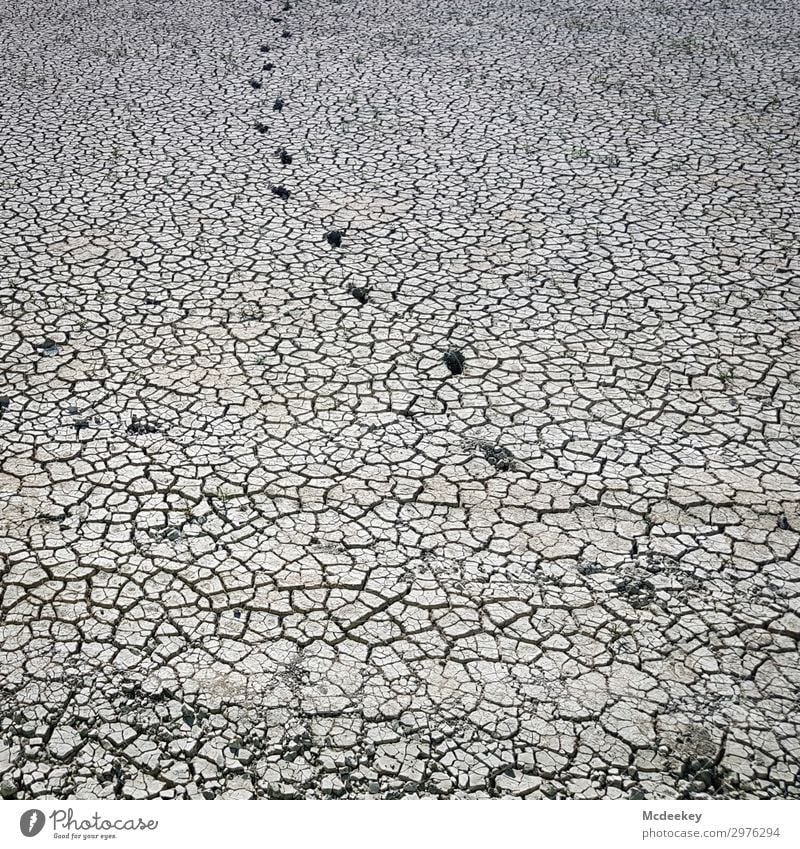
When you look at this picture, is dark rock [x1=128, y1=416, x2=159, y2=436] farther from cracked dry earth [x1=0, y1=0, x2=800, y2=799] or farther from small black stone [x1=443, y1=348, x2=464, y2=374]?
small black stone [x1=443, y1=348, x2=464, y2=374]

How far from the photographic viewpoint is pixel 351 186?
7086 mm

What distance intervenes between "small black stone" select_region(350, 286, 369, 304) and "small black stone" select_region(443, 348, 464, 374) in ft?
2.51

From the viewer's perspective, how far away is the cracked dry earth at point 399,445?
3248 mm

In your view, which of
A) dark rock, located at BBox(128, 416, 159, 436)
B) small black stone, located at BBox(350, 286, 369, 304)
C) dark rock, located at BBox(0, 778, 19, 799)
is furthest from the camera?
small black stone, located at BBox(350, 286, 369, 304)

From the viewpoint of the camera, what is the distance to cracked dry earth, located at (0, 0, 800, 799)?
10.7ft

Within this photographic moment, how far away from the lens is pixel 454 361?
16.7 feet

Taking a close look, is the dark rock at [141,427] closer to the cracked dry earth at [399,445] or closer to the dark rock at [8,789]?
the cracked dry earth at [399,445]

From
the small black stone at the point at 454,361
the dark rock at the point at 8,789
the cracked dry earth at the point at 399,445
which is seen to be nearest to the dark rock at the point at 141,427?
the cracked dry earth at the point at 399,445

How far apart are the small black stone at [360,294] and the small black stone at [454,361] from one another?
0.77 meters

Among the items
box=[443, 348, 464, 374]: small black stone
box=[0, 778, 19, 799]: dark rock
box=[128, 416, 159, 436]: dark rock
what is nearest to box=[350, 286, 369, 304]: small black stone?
box=[443, 348, 464, 374]: small black stone

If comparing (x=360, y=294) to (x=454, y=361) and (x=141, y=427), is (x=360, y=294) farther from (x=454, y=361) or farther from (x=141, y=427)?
(x=141, y=427)

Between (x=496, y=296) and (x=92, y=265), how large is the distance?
2566 millimetres

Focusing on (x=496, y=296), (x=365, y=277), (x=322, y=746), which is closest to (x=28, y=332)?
(x=365, y=277)

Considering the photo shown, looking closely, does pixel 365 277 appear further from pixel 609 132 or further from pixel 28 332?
pixel 609 132
